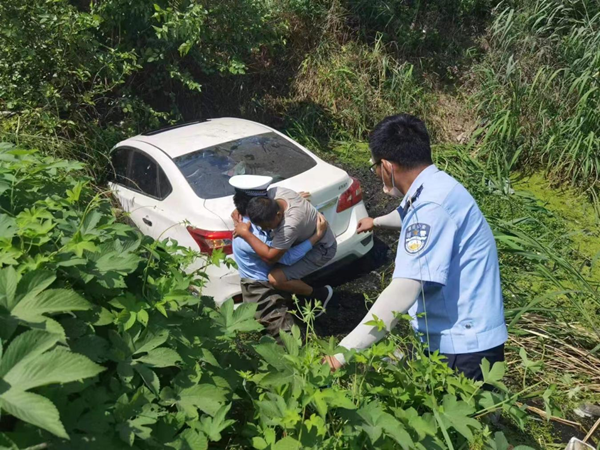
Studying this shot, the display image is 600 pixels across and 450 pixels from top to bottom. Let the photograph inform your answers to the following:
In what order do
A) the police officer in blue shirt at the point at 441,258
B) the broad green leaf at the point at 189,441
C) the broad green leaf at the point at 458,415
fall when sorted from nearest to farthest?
the broad green leaf at the point at 189,441, the broad green leaf at the point at 458,415, the police officer in blue shirt at the point at 441,258

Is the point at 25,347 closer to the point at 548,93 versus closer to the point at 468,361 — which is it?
the point at 468,361

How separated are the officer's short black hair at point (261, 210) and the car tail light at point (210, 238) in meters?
0.59

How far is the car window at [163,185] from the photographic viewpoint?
4.84 meters

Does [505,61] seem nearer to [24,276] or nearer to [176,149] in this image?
[176,149]

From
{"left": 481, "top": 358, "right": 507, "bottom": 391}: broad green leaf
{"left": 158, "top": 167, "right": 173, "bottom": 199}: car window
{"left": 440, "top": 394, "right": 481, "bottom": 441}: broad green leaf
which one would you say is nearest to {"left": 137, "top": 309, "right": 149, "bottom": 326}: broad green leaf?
{"left": 440, "top": 394, "right": 481, "bottom": 441}: broad green leaf

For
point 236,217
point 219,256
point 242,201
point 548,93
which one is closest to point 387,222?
point 242,201

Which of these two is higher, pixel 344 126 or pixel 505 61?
pixel 505 61

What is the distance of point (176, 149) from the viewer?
507cm

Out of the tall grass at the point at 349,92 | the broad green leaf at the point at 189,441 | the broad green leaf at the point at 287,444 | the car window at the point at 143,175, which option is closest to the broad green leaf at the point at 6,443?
the broad green leaf at the point at 189,441

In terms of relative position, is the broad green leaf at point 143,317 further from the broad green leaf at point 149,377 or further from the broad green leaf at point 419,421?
the broad green leaf at point 419,421

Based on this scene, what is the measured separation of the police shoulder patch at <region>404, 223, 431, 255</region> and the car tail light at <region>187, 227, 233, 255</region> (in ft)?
7.42

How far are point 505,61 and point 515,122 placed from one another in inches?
52.4

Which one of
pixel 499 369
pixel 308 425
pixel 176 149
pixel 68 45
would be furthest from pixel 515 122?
pixel 308 425

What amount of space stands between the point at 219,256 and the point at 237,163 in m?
2.81
